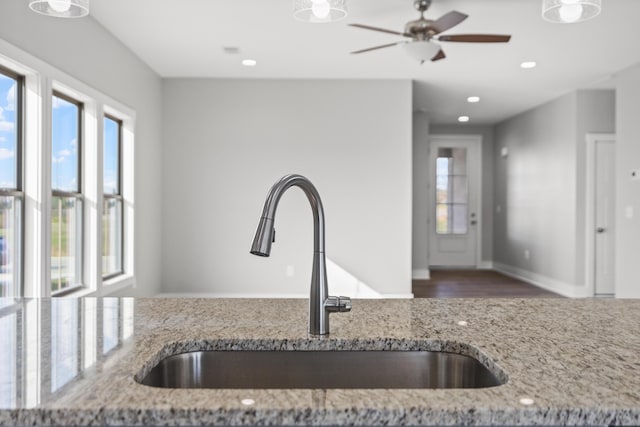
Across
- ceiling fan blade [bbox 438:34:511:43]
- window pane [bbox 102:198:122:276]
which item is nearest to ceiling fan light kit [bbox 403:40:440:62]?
ceiling fan blade [bbox 438:34:511:43]

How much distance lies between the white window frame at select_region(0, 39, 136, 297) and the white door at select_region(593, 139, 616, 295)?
18.6 feet

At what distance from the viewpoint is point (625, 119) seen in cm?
586

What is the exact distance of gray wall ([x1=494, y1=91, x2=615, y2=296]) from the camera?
684 cm

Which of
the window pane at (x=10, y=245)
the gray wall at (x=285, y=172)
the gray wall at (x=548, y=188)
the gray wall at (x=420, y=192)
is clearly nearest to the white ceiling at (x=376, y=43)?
the gray wall at (x=285, y=172)

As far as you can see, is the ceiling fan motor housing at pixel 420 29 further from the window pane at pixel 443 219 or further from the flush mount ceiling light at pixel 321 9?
the window pane at pixel 443 219

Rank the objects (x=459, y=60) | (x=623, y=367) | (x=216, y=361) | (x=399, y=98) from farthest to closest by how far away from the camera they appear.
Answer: (x=399, y=98) < (x=459, y=60) < (x=216, y=361) < (x=623, y=367)

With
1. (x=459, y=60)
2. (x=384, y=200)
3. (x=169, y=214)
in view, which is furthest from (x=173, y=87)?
(x=459, y=60)

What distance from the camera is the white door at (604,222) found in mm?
6848

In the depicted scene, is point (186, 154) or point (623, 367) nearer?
point (623, 367)

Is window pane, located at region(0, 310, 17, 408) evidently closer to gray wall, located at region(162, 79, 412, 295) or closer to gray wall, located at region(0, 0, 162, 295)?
gray wall, located at region(0, 0, 162, 295)

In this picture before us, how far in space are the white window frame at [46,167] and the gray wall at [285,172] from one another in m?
1.58

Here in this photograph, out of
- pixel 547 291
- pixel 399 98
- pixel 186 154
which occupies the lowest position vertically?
pixel 547 291

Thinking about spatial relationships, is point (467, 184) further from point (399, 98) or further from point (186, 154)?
point (186, 154)

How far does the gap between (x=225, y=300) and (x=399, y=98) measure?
527cm
